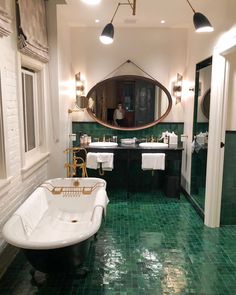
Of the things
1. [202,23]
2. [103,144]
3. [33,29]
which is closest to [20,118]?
[33,29]

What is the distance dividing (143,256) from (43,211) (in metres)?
1.15

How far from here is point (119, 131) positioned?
4.66m

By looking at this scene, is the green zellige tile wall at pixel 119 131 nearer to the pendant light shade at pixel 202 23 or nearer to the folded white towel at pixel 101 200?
the folded white towel at pixel 101 200

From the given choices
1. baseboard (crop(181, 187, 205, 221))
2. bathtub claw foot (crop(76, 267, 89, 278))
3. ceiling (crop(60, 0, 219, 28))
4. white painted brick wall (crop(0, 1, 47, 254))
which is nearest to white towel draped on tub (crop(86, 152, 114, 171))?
baseboard (crop(181, 187, 205, 221))

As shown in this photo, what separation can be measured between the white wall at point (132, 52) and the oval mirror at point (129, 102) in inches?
6.1

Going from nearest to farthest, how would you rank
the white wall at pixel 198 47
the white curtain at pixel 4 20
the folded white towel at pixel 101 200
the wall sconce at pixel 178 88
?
1. the white curtain at pixel 4 20
2. the folded white towel at pixel 101 200
3. the white wall at pixel 198 47
4. the wall sconce at pixel 178 88

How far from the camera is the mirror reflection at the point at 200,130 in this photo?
356 cm

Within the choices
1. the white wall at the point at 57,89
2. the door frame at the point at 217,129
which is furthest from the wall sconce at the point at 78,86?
the door frame at the point at 217,129

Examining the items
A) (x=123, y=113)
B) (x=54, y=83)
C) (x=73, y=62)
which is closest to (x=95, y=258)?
(x=54, y=83)

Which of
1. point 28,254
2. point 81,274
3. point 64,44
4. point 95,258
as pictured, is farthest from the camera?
point 64,44

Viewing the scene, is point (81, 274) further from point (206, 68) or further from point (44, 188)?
point (206, 68)

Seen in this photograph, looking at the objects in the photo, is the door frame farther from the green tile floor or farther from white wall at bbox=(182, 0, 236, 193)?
the green tile floor

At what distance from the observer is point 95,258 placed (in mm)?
2576

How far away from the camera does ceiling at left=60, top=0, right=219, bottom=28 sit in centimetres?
334
